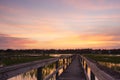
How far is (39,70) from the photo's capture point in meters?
7.15

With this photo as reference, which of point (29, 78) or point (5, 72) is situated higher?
point (5, 72)

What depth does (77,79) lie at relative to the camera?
1322 centimetres

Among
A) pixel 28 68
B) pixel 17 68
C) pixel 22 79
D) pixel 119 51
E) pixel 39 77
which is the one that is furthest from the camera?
pixel 119 51

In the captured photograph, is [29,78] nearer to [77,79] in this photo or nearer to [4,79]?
[77,79]

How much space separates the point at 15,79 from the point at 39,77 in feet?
26.8

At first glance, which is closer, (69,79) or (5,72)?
(5,72)

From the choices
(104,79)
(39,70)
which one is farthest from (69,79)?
(104,79)

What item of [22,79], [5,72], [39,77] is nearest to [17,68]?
[5,72]

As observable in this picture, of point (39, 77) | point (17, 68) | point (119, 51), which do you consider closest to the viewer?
point (17, 68)

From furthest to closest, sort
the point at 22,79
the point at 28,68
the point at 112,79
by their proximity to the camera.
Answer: the point at 22,79 < the point at 28,68 < the point at 112,79

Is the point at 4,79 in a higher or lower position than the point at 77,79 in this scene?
higher

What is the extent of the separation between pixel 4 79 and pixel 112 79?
1800 mm

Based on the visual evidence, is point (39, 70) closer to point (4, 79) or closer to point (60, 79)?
point (4, 79)

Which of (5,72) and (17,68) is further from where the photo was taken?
(17,68)
